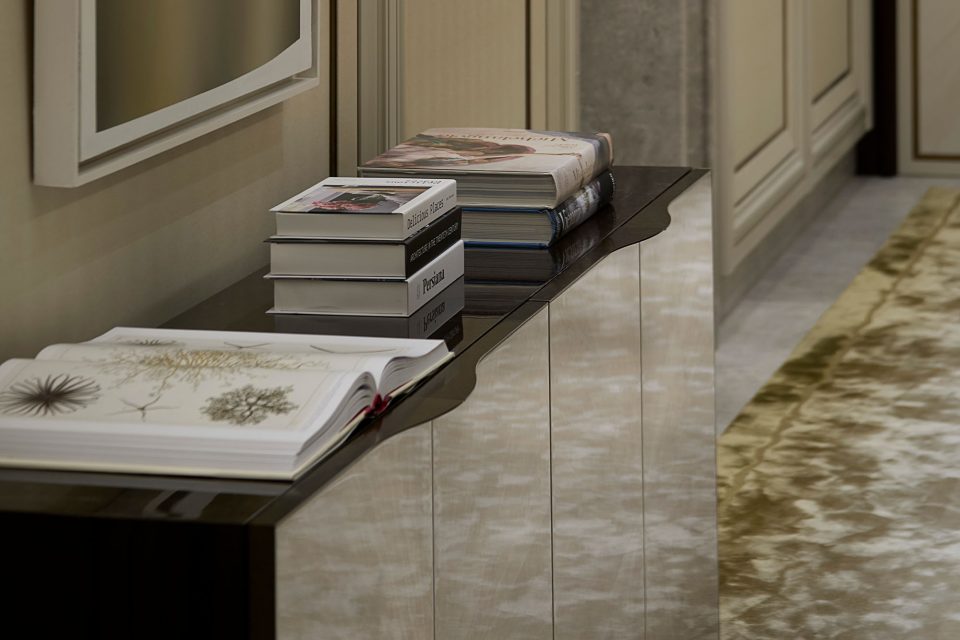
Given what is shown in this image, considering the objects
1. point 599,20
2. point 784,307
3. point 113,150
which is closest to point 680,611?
point 113,150

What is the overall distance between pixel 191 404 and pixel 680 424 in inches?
41.5

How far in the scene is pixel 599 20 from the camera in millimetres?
3855

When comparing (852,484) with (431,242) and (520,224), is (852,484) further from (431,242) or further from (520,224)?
(431,242)

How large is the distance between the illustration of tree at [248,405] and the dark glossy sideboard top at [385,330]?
0.06 metres

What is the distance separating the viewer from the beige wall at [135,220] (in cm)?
131

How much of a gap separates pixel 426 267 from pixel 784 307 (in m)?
3.24

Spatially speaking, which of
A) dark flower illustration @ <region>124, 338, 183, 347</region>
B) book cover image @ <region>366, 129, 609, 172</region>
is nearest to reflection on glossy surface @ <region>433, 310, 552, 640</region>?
dark flower illustration @ <region>124, 338, 183, 347</region>

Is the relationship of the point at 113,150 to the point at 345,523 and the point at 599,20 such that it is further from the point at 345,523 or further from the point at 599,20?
the point at 599,20

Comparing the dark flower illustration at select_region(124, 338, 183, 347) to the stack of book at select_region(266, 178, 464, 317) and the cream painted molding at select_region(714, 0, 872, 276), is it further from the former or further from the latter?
the cream painted molding at select_region(714, 0, 872, 276)

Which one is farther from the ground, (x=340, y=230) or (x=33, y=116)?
(x=33, y=116)

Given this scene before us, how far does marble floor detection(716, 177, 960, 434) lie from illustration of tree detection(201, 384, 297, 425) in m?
2.49

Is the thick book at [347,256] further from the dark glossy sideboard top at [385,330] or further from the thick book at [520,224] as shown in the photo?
the thick book at [520,224]

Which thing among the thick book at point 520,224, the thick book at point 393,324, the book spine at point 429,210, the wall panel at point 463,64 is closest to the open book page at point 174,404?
the thick book at point 393,324

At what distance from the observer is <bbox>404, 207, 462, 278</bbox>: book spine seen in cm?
150
